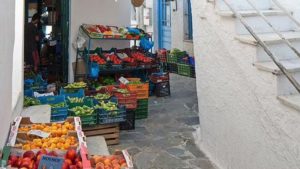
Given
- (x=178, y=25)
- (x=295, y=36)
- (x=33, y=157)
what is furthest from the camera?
(x=178, y=25)

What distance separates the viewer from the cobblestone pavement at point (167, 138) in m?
5.27

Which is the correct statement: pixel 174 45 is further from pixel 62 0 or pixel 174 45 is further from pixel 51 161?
pixel 51 161

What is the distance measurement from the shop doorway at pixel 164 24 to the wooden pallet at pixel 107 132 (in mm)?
10394

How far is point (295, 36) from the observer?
400cm

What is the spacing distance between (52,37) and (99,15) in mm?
1801

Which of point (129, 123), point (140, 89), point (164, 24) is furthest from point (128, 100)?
point (164, 24)

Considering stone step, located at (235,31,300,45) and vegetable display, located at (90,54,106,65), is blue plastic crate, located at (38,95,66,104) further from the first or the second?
stone step, located at (235,31,300,45)

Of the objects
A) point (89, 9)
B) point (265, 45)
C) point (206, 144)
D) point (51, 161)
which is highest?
point (89, 9)

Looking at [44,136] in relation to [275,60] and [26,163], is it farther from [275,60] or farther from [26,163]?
[275,60]

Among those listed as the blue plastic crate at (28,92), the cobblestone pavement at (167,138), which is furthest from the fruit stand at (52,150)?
the blue plastic crate at (28,92)

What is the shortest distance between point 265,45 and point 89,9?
23.2 feet

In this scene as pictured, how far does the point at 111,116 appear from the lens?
20.0 feet

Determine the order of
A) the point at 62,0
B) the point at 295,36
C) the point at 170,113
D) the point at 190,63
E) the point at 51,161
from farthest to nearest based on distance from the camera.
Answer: the point at 190,63, the point at 62,0, the point at 170,113, the point at 295,36, the point at 51,161

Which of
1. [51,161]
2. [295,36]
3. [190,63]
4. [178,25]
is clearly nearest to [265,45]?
[295,36]
